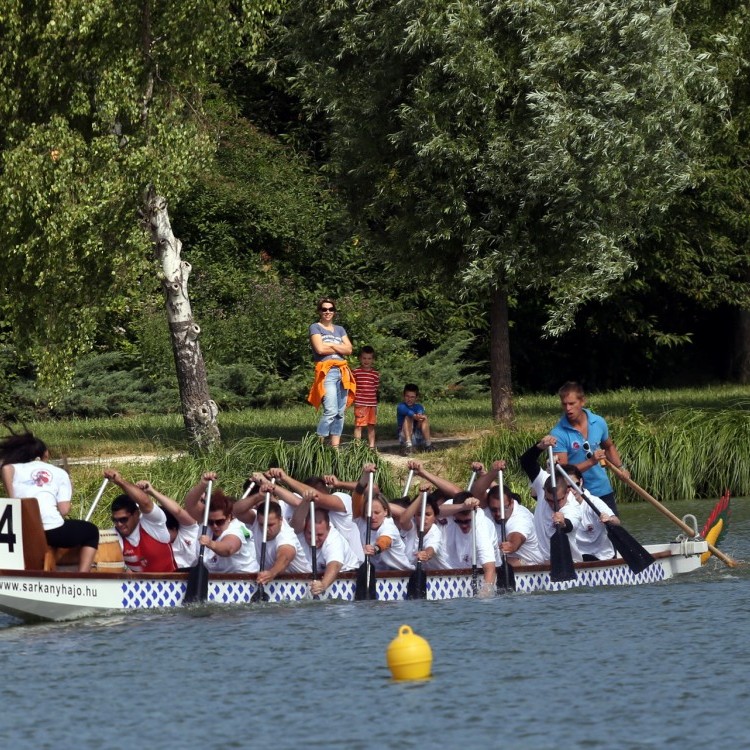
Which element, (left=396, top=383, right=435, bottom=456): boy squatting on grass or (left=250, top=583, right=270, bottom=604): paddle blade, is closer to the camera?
(left=250, top=583, right=270, bottom=604): paddle blade

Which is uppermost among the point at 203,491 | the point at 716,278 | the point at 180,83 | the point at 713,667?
the point at 180,83

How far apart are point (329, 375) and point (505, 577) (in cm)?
612

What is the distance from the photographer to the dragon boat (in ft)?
43.5

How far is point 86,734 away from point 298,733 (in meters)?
1.33

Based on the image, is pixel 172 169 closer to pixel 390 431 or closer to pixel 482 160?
pixel 482 160

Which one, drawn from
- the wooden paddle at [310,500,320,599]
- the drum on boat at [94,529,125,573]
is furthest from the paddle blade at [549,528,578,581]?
the drum on boat at [94,529,125,573]

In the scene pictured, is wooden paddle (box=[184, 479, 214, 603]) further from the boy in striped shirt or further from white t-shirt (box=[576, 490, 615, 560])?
the boy in striped shirt

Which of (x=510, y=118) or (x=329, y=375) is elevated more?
(x=510, y=118)

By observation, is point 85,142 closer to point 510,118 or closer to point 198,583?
point 510,118

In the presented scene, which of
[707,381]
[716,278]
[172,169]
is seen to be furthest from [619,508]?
[707,381]

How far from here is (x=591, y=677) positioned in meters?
11.8

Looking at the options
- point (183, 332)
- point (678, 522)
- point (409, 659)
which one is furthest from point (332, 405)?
point (409, 659)

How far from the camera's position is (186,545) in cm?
1469

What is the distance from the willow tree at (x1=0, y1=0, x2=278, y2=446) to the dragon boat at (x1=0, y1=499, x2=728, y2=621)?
4855 millimetres
